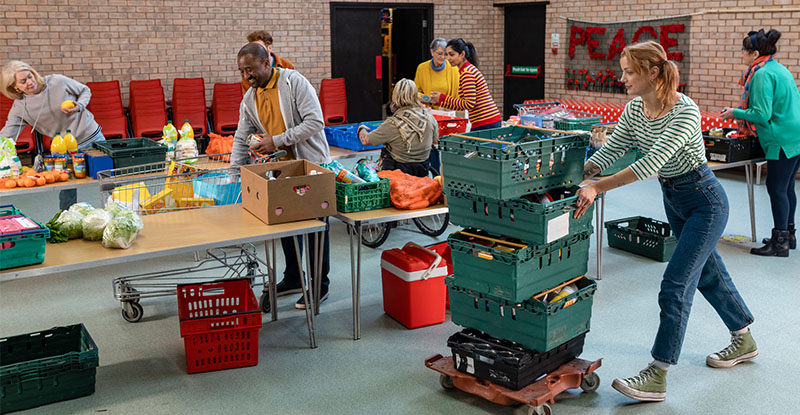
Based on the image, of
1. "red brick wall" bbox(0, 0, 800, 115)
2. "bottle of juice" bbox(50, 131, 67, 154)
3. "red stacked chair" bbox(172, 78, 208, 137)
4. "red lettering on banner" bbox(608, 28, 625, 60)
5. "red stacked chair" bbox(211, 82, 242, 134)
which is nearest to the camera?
"bottle of juice" bbox(50, 131, 67, 154)

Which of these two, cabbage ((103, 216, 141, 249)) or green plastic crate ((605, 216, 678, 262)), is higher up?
cabbage ((103, 216, 141, 249))

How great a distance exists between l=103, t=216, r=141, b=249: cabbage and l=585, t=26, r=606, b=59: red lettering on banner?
9.50 metres

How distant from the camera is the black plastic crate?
3592mm

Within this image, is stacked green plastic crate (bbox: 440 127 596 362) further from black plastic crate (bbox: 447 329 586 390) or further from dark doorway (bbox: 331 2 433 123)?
dark doorway (bbox: 331 2 433 123)

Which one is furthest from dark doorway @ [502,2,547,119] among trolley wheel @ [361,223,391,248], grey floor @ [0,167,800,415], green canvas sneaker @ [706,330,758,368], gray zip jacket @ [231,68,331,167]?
green canvas sneaker @ [706,330,758,368]

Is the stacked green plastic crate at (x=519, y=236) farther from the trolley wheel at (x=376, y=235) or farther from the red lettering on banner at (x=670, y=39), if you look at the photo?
the red lettering on banner at (x=670, y=39)

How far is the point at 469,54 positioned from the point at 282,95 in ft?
11.6

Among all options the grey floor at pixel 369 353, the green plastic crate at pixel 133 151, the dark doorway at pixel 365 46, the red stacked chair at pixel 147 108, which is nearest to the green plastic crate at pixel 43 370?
the grey floor at pixel 369 353

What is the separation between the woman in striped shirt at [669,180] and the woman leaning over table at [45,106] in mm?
4398

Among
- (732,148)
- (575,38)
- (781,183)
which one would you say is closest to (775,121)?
(732,148)

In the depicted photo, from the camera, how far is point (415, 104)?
5.94 m

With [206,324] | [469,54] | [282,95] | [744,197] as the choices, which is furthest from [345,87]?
[206,324]

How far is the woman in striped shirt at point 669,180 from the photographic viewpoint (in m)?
3.45

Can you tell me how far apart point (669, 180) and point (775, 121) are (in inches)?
121
